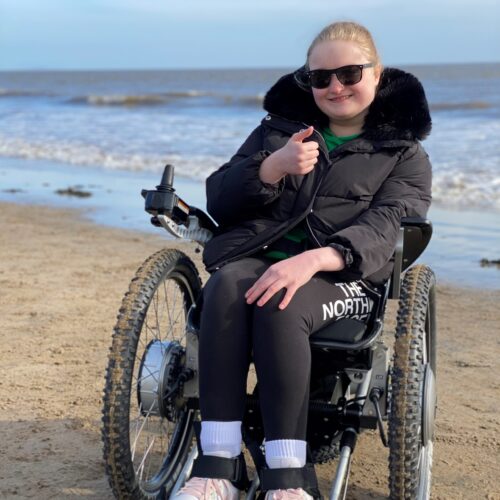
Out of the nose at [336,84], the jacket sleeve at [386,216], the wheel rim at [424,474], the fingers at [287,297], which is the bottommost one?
the wheel rim at [424,474]

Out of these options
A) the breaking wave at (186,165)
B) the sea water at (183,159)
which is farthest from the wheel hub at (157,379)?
the breaking wave at (186,165)

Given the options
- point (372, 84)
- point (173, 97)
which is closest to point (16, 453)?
point (372, 84)

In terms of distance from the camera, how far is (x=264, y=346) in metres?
2.33

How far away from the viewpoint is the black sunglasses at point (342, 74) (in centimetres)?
273

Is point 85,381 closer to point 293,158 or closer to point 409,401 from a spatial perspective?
point 293,158

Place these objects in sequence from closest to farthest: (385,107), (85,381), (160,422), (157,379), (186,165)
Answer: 1. (157,379)
2. (385,107)
3. (160,422)
4. (85,381)
5. (186,165)

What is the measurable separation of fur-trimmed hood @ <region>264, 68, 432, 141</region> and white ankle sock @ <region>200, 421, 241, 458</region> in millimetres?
1085

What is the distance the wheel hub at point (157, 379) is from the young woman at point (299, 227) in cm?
21

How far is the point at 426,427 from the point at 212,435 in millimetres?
598

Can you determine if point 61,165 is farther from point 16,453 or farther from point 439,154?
point 16,453

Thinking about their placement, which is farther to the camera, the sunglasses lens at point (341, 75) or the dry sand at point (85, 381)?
the dry sand at point (85, 381)

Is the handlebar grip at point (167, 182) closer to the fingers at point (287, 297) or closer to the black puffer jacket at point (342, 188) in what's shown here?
the black puffer jacket at point (342, 188)

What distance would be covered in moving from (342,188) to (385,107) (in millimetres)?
338

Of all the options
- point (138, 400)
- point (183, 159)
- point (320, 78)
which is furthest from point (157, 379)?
point (183, 159)
